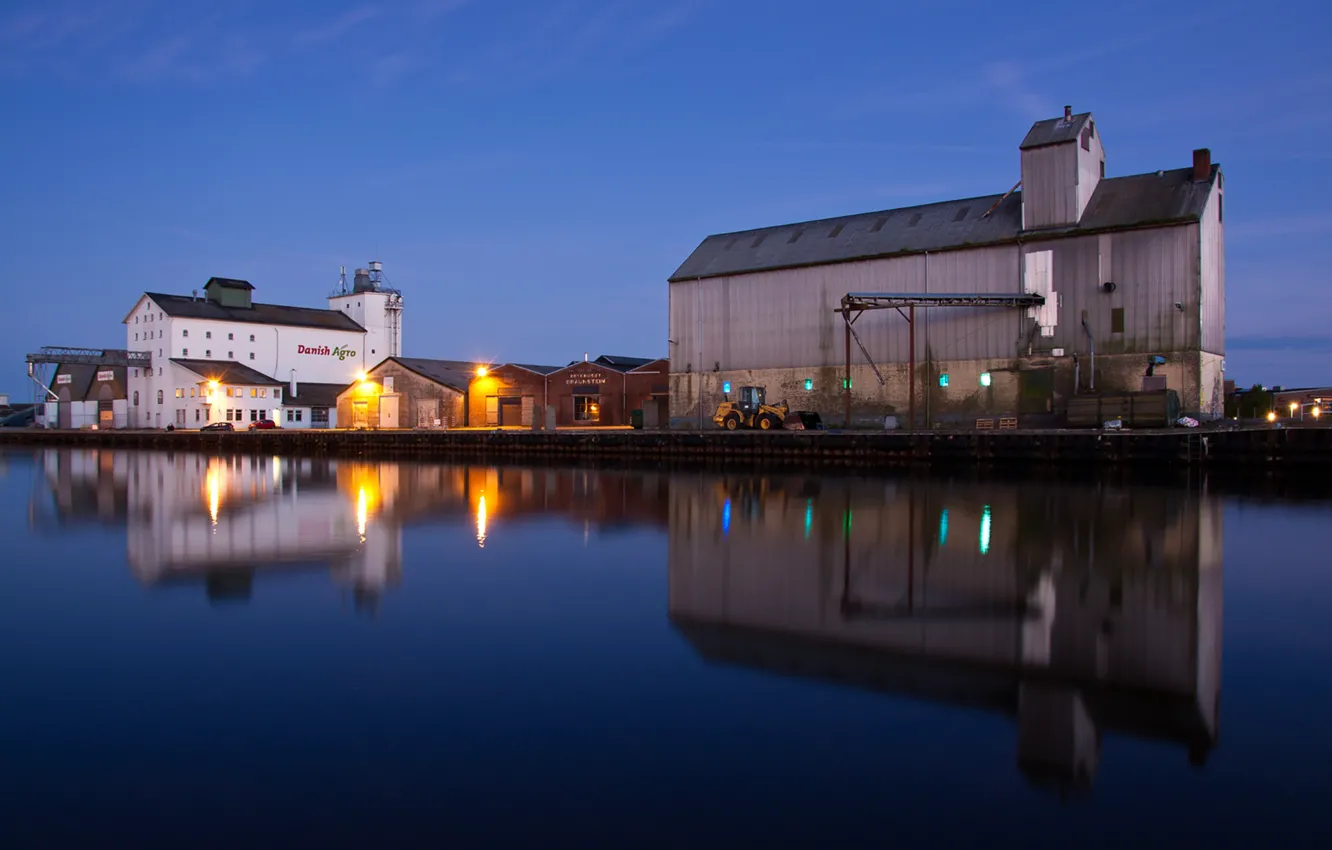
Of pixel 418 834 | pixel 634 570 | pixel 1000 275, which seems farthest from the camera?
pixel 1000 275

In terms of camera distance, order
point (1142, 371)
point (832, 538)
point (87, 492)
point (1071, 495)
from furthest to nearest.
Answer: point (1142, 371) < point (87, 492) < point (1071, 495) < point (832, 538)

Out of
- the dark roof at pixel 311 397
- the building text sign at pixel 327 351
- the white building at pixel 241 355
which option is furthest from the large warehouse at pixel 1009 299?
the building text sign at pixel 327 351

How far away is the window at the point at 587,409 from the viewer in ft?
163

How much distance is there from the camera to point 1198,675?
6238 millimetres

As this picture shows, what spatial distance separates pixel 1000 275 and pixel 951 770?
105 feet

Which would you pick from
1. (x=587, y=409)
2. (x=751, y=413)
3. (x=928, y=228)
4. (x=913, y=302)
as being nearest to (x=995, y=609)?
(x=913, y=302)

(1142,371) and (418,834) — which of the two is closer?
(418,834)

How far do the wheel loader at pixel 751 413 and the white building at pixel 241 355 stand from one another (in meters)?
38.8

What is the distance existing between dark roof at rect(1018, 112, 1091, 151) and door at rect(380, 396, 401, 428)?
3921 centimetres

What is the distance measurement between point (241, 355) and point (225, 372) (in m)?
5.71

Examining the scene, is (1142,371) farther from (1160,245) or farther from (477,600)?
(477,600)

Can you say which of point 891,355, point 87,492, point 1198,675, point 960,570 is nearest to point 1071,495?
point 960,570

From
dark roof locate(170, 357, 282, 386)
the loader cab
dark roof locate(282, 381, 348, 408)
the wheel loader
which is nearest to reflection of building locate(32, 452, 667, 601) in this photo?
the wheel loader

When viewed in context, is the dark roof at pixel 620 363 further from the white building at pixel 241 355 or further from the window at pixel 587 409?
the white building at pixel 241 355
